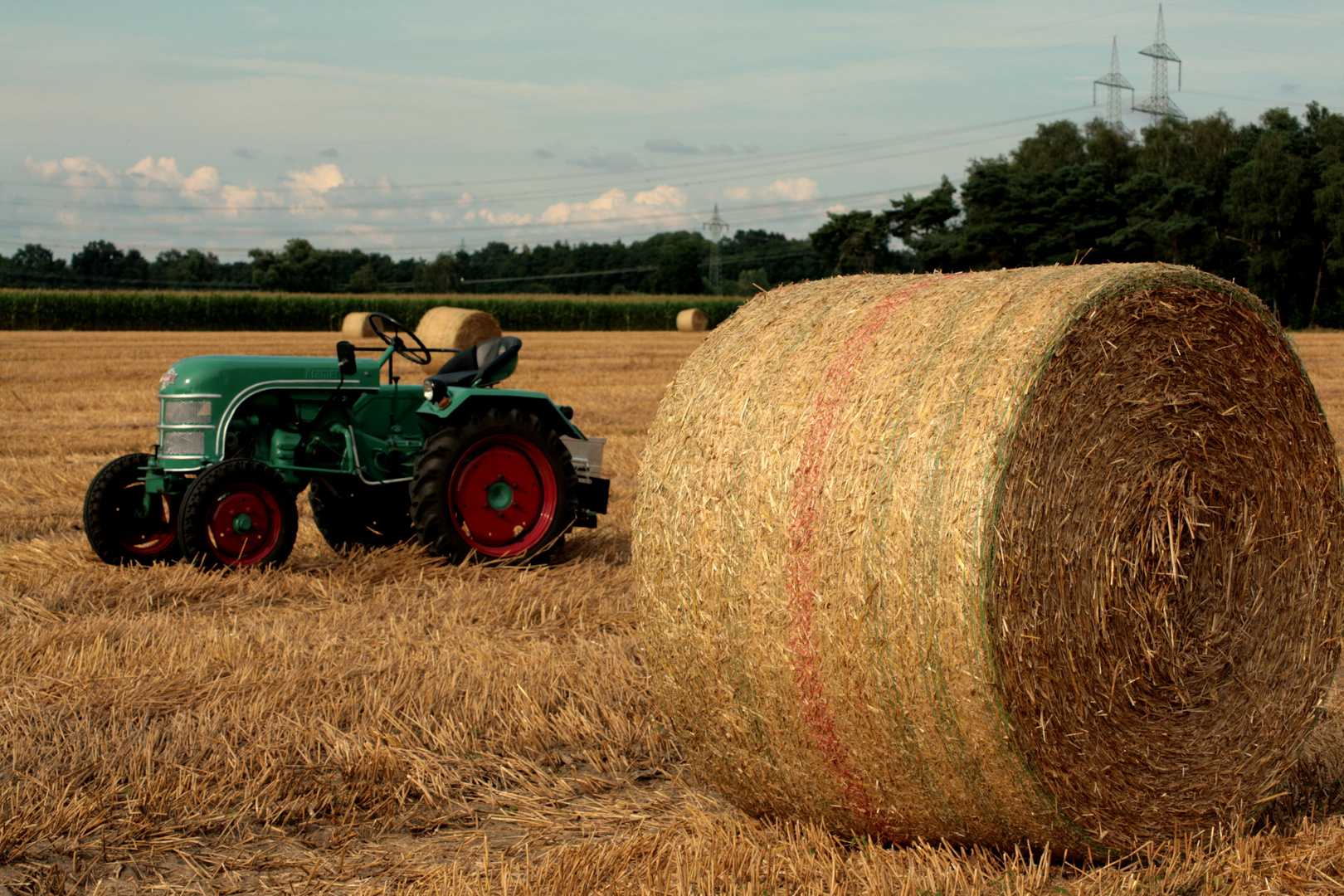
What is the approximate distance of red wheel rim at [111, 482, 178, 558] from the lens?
20.7ft

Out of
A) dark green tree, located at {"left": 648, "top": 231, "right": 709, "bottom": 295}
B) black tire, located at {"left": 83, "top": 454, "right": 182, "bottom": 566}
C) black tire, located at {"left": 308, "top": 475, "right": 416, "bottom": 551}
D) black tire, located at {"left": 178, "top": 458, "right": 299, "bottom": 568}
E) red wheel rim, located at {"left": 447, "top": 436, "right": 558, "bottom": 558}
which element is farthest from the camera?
dark green tree, located at {"left": 648, "top": 231, "right": 709, "bottom": 295}

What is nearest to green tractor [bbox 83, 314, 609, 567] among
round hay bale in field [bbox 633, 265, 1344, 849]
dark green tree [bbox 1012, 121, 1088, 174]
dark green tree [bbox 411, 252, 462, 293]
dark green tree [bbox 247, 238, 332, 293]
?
round hay bale in field [bbox 633, 265, 1344, 849]

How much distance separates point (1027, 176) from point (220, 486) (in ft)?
149

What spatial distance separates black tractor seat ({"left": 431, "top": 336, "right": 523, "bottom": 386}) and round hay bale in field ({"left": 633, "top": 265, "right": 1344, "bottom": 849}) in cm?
349

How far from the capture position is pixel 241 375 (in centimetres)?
630

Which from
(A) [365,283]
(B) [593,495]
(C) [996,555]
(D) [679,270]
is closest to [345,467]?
(B) [593,495]

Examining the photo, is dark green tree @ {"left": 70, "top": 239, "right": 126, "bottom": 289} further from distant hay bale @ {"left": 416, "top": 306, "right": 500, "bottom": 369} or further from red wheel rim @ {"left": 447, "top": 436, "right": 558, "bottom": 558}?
red wheel rim @ {"left": 447, "top": 436, "right": 558, "bottom": 558}

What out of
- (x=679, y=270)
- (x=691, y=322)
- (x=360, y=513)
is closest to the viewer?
(x=360, y=513)

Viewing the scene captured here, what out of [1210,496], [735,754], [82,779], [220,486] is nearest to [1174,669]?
[1210,496]

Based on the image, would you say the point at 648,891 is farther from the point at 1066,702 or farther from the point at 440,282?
the point at 440,282

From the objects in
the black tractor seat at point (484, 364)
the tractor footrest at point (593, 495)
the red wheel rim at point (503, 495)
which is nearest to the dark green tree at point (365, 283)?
the black tractor seat at point (484, 364)

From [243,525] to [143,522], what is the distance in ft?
2.69

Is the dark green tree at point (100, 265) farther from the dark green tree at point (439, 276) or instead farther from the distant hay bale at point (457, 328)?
the distant hay bale at point (457, 328)

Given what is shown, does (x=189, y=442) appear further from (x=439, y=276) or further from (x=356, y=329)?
(x=439, y=276)
